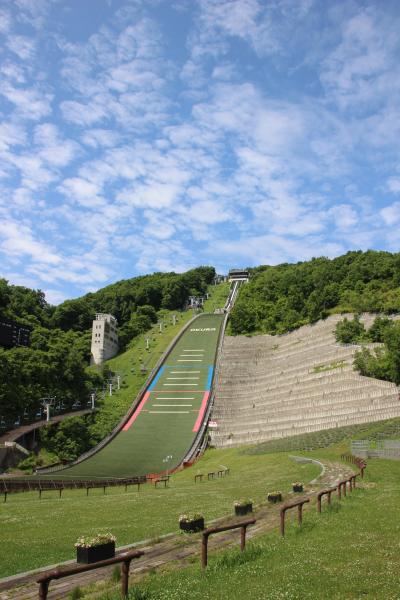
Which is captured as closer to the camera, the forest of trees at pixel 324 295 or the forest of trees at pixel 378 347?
the forest of trees at pixel 378 347

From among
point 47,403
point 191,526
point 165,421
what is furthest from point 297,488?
point 47,403

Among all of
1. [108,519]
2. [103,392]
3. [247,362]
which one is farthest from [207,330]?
[108,519]

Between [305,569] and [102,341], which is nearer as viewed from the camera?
[305,569]

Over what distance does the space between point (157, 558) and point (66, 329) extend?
111 metres

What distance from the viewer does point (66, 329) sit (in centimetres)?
11556

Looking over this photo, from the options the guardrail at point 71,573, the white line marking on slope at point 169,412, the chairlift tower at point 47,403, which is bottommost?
the guardrail at point 71,573

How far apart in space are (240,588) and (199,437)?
45.3 meters

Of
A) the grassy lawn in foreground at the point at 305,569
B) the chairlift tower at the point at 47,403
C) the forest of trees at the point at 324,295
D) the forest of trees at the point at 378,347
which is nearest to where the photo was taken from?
the grassy lawn in foreground at the point at 305,569

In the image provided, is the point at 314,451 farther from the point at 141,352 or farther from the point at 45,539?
the point at 141,352

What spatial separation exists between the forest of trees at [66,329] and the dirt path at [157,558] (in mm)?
41096

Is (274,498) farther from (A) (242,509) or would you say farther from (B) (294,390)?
(B) (294,390)

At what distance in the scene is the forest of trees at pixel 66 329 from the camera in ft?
171

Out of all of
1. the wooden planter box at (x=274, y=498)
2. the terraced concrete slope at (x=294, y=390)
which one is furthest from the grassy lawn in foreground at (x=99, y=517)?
the terraced concrete slope at (x=294, y=390)

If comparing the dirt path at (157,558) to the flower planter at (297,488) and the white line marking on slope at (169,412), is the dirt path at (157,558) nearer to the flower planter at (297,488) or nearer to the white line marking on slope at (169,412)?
the flower planter at (297,488)
